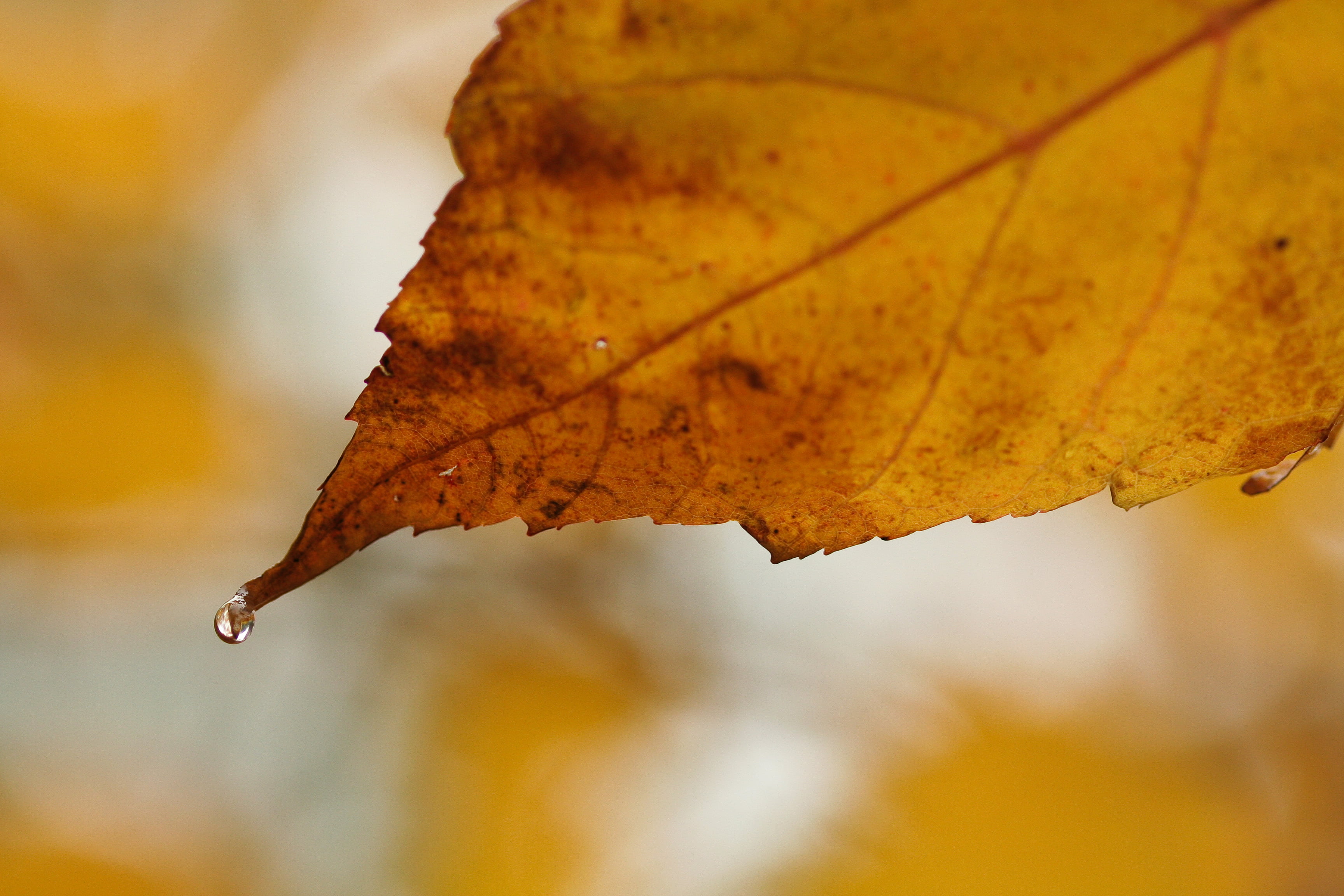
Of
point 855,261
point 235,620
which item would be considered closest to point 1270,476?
point 855,261

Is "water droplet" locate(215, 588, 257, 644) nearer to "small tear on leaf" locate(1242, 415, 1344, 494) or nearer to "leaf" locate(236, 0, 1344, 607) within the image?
"leaf" locate(236, 0, 1344, 607)

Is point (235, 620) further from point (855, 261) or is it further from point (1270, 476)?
point (1270, 476)

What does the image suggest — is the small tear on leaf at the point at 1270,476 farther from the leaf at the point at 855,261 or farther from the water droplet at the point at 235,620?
the water droplet at the point at 235,620

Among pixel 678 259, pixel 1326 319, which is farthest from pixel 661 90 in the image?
pixel 1326 319

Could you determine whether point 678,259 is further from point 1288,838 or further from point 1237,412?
point 1288,838

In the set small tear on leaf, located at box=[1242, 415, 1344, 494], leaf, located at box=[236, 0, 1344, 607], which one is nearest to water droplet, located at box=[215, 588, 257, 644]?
leaf, located at box=[236, 0, 1344, 607]
